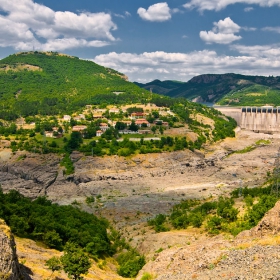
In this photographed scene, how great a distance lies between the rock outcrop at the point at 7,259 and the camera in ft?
60.5

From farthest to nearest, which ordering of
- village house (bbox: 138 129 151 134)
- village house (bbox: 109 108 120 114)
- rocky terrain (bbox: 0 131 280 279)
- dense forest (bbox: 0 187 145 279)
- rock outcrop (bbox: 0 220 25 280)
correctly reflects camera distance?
village house (bbox: 109 108 120 114) → village house (bbox: 138 129 151 134) → rocky terrain (bbox: 0 131 280 279) → dense forest (bbox: 0 187 145 279) → rock outcrop (bbox: 0 220 25 280)

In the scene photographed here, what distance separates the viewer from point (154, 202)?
70.9m

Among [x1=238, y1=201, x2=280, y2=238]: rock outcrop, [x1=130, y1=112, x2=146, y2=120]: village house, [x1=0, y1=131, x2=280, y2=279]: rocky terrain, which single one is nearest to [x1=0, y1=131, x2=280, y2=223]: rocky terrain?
[x1=0, y1=131, x2=280, y2=279]: rocky terrain

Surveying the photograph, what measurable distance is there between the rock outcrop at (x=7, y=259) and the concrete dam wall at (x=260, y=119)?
156 m

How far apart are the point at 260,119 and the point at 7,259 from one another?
532ft

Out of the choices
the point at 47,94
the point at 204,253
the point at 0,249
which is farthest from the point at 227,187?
the point at 47,94

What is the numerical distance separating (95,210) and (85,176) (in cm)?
2040

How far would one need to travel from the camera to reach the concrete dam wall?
523 ft

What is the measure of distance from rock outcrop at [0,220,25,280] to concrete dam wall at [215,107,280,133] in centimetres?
15626

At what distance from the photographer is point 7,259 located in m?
19.1

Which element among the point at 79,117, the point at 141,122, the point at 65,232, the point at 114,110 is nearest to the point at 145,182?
the point at 141,122

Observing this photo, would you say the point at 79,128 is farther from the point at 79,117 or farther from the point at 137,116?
the point at 137,116

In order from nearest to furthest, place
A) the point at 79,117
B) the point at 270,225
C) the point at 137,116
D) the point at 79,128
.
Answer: the point at 270,225, the point at 79,128, the point at 79,117, the point at 137,116

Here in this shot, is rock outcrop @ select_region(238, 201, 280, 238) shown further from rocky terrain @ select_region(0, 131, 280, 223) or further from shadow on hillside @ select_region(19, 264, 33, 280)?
rocky terrain @ select_region(0, 131, 280, 223)
